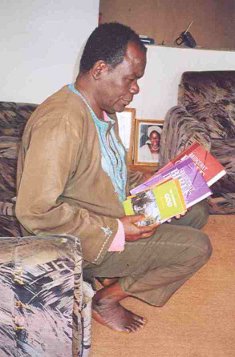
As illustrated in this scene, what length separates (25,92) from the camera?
129 inches

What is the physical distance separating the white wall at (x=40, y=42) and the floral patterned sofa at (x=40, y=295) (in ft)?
8.25

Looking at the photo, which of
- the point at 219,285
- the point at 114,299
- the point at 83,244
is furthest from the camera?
the point at 219,285

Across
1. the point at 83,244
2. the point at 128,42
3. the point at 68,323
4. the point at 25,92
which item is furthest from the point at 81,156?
the point at 25,92

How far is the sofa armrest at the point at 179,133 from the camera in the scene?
215cm

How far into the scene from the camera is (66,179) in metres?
1.09

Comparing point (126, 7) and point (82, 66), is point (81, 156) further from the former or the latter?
point (126, 7)

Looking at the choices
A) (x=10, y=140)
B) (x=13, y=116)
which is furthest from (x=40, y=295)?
(x=13, y=116)

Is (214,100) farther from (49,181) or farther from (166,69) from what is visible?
(49,181)

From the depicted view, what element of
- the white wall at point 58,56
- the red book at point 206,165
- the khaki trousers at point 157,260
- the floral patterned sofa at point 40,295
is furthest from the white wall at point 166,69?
the floral patterned sofa at point 40,295

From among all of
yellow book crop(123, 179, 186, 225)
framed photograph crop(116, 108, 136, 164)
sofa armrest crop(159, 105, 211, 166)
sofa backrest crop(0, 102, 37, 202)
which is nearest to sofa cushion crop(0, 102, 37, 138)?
sofa backrest crop(0, 102, 37, 202)

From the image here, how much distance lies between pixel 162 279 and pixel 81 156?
59 cm

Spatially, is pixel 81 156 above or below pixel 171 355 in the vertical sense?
above

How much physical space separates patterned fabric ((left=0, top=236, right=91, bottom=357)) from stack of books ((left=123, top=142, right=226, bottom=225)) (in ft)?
1.36

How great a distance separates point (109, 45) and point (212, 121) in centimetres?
178
